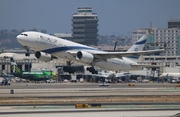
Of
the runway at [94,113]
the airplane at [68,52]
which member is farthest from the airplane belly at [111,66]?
the runway at [94,113]

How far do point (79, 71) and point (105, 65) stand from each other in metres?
67.1

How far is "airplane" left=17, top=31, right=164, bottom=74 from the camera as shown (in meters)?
81.4

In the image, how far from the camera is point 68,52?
278ft

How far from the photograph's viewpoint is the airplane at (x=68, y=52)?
3204 inches

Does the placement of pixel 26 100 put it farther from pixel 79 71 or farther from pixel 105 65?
pixel 79 71

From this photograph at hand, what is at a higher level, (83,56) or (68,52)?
(68,52)

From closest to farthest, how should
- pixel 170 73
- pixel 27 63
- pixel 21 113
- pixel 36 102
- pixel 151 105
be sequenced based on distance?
pixel 21 113
pixel 151 105
pixel 36 102
pixel 170 73
pixel 27 63

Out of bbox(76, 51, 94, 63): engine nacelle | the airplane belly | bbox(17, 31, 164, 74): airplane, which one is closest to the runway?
bbox(17, 31, 164, 74): airplane

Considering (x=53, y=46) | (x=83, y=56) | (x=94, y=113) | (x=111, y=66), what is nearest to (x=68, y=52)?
(x=83, y=56)

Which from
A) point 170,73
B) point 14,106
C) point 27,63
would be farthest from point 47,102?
point 27,63

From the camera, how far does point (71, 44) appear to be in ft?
282

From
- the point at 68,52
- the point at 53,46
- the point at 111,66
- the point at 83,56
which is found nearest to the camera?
the point at 53,46

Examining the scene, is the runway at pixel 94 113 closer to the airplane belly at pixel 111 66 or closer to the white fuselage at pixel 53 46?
the white fuselage at pixel 53 46

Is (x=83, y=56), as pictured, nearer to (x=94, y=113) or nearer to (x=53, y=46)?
(x=53, y=46)
